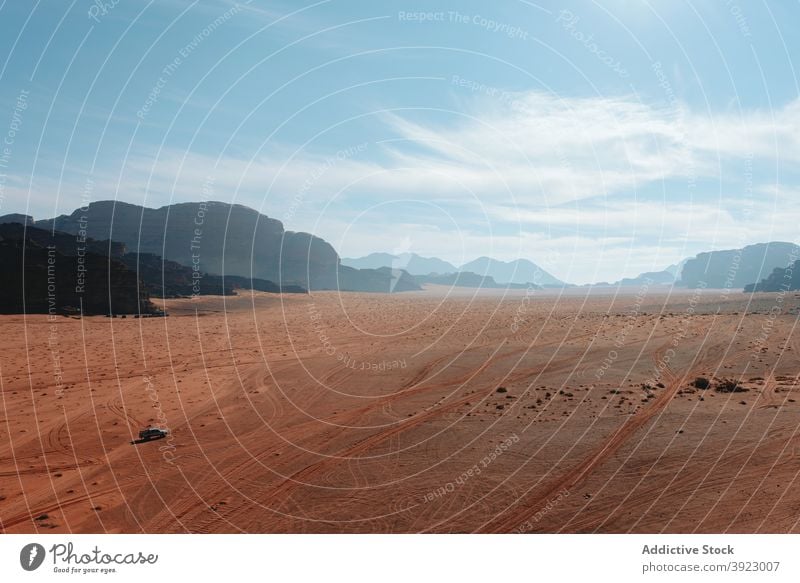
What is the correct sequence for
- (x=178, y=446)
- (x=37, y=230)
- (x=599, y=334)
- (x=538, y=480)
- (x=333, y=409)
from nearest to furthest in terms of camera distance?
(x=538, y=480) < (x=178, y=446) < (x=333, y=409) < (x=599, y=334) < (x=37, y=230)

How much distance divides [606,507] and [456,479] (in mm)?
4713

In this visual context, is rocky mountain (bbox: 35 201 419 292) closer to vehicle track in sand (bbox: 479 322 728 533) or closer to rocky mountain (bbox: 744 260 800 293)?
vehicle track in sand (bbox: 479 322 728 533)

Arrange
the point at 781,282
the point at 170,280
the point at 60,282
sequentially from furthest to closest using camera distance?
the point at 781,282 < the point at 170,280 < the point at 60,282

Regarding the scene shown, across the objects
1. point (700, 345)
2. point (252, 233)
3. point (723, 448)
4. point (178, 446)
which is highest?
point (252, 233)

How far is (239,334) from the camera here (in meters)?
55.6

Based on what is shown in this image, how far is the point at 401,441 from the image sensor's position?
20281 millimetres

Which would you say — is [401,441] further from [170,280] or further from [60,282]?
[170,280]

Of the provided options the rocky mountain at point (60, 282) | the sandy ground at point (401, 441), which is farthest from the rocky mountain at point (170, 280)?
the sandy ground at point (401, 441)

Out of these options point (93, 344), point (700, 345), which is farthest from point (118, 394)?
point (700, 345)

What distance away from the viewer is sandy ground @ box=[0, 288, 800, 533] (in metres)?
14.2

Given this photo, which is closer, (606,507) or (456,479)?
(606,507)

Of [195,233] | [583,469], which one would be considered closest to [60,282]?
[583,469]

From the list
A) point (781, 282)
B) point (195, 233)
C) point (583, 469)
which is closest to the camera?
point (583, 469)

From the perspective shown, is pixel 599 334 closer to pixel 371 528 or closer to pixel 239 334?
pixel 239 334
